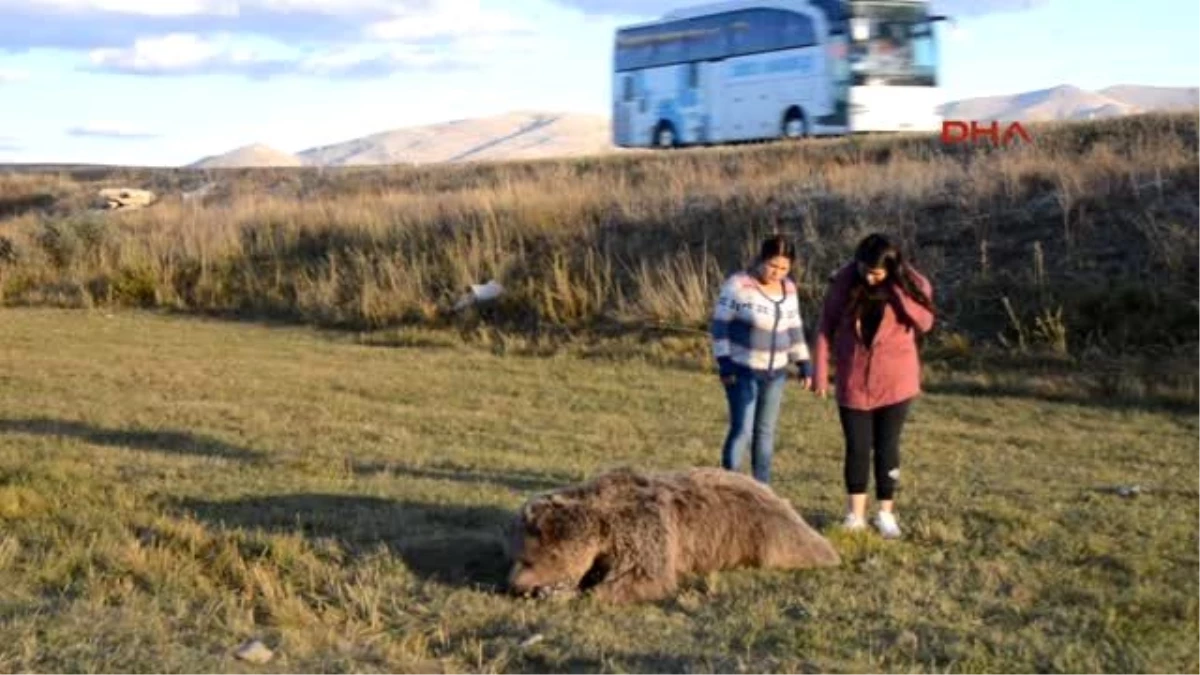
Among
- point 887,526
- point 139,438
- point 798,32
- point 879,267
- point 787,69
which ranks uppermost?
point 798,32

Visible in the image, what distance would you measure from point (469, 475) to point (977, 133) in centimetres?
2204

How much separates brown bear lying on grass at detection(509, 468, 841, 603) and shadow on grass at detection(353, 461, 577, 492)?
3.17m

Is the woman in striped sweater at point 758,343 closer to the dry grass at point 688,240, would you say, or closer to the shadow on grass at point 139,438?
the shadow on grass at point 139,438

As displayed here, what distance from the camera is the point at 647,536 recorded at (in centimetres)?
810

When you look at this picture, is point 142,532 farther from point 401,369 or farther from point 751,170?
point 751,170

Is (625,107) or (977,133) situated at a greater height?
(625,107)

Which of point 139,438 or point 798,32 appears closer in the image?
point 139,438

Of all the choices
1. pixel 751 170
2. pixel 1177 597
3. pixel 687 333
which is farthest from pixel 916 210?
pixel 1177 597

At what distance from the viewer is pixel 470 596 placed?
26.5 feet

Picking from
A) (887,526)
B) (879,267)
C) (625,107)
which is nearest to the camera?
(879,267)

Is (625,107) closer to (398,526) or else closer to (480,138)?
(398,526)

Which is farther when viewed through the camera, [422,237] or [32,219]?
[32,219]

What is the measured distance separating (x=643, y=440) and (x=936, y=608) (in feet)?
23.2

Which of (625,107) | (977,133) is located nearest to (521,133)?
(625,107)
